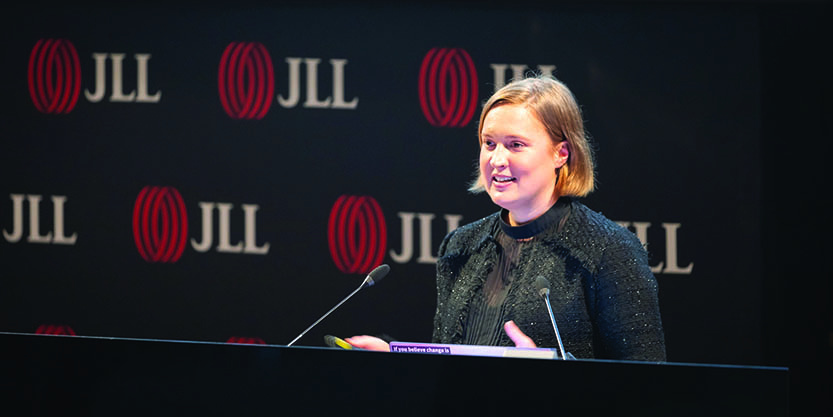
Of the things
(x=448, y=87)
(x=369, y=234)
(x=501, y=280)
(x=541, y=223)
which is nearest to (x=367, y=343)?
(x=501, y=280)

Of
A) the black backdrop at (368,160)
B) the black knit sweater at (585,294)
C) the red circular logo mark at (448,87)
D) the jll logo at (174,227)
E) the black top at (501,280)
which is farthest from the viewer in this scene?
the jll logo at (174,227)

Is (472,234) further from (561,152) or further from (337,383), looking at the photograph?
(337,383)

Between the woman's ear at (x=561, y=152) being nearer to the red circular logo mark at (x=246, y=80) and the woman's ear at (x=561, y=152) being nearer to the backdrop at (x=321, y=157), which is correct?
the backdrop at (x=321, y=157)

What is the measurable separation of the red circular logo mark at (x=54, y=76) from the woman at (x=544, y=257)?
1970 mm

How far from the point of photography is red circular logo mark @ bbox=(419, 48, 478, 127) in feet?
11.1

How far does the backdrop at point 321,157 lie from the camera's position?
129 inches

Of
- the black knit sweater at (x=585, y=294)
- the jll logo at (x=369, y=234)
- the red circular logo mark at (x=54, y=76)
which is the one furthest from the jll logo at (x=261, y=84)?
the black knit sweater at (x=585, y=294)

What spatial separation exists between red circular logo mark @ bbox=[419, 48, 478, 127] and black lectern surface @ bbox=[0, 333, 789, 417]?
2277 mm

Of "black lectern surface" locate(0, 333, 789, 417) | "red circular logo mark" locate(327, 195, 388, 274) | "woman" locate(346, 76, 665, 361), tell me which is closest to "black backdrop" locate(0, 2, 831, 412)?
"red circular logo mark" locate(327, 195, 388, 274)

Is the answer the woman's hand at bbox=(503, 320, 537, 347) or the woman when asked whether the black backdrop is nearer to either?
the woman

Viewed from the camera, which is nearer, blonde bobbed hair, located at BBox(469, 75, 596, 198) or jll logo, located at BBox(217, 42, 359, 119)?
blonde bobbed hair, located at BBox(469, 75, 596, 198)

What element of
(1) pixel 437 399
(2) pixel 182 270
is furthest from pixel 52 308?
(1) pixel 437 399

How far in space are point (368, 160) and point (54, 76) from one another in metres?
1.25

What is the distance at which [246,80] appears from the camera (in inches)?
137
